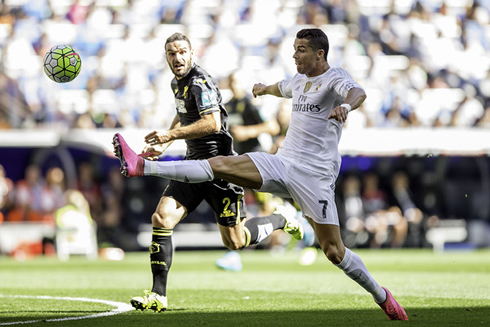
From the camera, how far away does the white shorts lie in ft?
22.5

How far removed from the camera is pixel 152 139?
263 inches

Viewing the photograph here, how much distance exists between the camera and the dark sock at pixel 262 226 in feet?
28.6

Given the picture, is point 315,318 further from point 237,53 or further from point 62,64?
point 237,53

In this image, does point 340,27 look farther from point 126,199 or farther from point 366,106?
point 126,199

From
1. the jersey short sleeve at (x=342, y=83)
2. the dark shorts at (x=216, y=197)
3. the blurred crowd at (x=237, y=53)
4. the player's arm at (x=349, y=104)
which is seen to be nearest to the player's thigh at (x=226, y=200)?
the dark shorts at (x=216, y=197)

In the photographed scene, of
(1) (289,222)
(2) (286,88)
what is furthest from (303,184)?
(1) (289,222)

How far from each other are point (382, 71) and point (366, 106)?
2153mm

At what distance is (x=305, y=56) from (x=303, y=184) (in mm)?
1086

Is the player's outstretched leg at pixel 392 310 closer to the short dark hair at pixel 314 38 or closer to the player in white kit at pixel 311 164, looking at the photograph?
the player in white kit at pixel 311 164

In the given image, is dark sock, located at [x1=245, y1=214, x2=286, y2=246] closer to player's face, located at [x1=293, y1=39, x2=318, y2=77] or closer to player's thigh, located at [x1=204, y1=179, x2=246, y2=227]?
player's thigh, located at [x1=204, y1=179, x2=246, y2=227]

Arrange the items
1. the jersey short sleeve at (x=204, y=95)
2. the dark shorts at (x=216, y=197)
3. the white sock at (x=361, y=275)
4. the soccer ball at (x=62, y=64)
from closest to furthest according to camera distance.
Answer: the white sock at (x=361, y=275) < the jersey short sleeve at (x=204, y=95) < the dark shorts at (x=216, y=197) < the soccer ball at (x=62, y=64)

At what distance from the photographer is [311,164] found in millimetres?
7012

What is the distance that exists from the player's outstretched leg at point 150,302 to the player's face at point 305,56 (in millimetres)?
2299

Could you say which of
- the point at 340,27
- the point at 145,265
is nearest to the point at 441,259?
the point at 145,265
